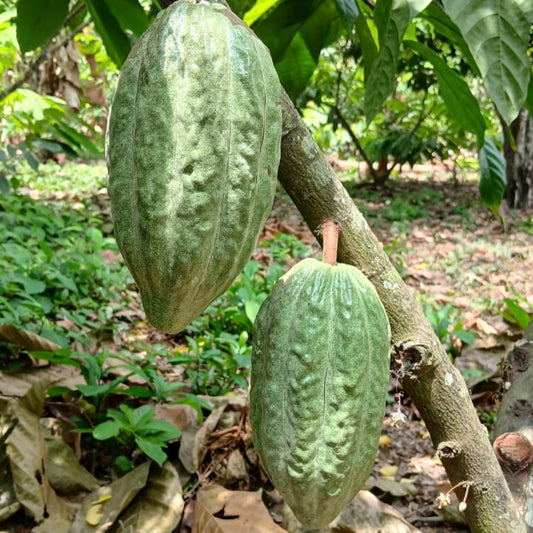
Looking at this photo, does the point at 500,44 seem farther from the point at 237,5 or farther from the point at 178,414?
the point at 178,414

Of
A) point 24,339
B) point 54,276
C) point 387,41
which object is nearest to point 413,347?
point 387,41

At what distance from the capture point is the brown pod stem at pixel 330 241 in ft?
2.60

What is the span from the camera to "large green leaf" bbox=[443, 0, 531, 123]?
64 centimetres

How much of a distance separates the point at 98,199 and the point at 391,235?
2.45m

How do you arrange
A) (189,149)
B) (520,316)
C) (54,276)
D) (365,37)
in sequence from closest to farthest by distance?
(189,149) → (365,37) → (520,316) → (54,276)

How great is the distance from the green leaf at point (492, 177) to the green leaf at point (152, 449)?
113 centimetres

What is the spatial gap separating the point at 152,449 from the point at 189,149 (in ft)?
4.79

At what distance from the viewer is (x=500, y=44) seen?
644 millimetres

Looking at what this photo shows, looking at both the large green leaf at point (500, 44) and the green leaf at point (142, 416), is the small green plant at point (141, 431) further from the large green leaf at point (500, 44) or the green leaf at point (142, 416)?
the large green leaf at point (500, 44)

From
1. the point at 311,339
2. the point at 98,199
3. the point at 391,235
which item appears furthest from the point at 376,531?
the point at 98,199

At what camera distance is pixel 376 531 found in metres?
1.74

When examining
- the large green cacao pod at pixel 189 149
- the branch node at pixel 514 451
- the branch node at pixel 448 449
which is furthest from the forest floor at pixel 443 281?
the large green cacao pod at pixel 189 149

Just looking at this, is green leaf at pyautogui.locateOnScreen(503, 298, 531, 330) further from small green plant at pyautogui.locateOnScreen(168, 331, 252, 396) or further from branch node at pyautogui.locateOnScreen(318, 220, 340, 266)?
branch node at pyautogui.locateOnScreen(318, 220, 340, 266)

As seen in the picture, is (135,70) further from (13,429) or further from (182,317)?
(13,429)
